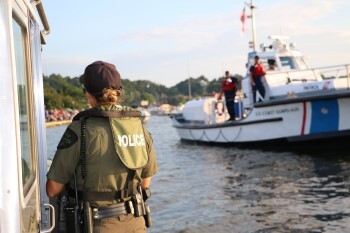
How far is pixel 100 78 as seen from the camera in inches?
96.9

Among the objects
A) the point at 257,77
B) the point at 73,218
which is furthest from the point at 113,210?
the point at 257,77

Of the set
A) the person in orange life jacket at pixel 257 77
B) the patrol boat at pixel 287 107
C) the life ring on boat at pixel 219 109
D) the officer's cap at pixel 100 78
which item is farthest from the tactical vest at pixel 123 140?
the life ring on boat at pixel 219 109

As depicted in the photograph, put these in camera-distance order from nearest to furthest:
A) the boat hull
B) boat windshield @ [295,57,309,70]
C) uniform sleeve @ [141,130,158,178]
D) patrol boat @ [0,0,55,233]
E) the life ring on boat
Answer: patrol boat @ [0,0,55,233] → uniform sleeve @ [141,130,158,178] → the boat hull → boat windshield @ [295,57,309,70] → the life ring on boat

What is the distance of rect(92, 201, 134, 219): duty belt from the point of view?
2408 millimetres

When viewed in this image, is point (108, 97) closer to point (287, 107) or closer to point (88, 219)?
point (88, 219)

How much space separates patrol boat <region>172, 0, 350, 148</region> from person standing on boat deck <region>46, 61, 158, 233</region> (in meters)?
12.0

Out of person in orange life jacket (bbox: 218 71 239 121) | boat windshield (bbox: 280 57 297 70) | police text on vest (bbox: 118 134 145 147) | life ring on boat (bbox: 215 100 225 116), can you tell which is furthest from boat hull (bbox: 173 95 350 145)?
police text on vest (bbox: 118 134 145 147)

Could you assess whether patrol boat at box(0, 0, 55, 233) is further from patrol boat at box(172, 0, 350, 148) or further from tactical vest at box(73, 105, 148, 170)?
patrol boat at box(172, 0, 350, 148)

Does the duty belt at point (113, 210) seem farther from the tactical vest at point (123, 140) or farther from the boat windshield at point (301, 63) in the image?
the boat windshield at point (301, 63)

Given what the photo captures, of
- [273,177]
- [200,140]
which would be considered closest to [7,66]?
[273,177]

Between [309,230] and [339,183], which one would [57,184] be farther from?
[339,183]

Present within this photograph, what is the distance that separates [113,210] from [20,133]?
63cm

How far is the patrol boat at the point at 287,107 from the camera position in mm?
13906

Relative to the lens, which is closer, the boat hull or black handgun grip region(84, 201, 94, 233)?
black handgun grip region(84, 201, 94, 233)
